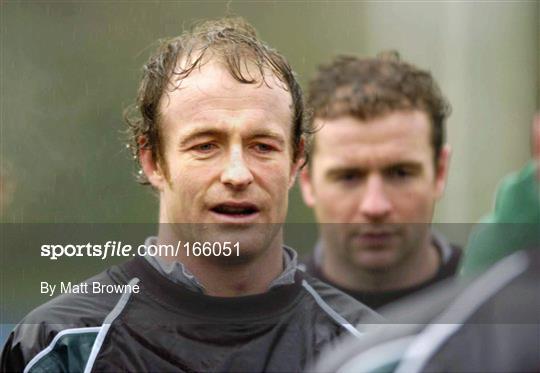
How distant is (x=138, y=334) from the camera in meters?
2.53

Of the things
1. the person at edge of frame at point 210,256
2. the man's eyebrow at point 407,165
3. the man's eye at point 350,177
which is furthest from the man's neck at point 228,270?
the man's eyebrow at point 407,165

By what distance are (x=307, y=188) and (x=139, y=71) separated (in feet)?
1.63

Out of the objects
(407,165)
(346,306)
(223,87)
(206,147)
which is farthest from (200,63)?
(346,306)

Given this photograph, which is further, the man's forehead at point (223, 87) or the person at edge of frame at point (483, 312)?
the man's forehead at point (223, 87)

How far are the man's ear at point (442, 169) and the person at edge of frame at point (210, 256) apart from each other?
13.1 inches

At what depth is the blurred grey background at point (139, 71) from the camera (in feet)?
8.36

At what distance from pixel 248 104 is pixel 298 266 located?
1.36 ft

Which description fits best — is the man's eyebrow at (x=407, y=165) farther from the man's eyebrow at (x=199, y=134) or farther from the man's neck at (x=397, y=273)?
the man's eyebrow at (x=199, y=134)

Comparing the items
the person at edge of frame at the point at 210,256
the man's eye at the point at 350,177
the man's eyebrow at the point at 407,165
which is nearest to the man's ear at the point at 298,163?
the person at edge of frame at the point at 210,256

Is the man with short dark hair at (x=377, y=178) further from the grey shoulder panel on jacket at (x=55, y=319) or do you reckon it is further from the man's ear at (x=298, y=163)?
the grey shoulder panel on jacket at (x=55, y=319)

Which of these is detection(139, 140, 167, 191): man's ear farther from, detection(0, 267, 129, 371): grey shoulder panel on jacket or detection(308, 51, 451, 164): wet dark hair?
detection(308, 51, 451, 164): wet dark hair

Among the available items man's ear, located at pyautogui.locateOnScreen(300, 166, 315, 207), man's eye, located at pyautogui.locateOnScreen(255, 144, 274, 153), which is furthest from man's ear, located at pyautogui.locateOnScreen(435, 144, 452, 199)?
man's eye, located at pyautogui.locateOnScreen(255, 144, 274, 153)

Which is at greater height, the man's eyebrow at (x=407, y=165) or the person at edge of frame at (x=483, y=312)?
the man's eyebrow at (x=407, y=165)

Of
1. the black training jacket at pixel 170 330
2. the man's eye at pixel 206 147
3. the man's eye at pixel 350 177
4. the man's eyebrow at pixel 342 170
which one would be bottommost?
the black training jacket at pixel 170 330
